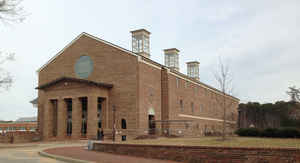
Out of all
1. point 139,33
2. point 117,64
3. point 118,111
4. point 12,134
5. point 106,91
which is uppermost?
point 139,33

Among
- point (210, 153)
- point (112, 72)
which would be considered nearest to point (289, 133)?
point (210, 153)

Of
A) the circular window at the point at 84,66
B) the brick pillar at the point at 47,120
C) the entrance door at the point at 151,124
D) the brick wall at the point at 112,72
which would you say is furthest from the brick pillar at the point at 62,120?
the entrance door at the point at 151,124

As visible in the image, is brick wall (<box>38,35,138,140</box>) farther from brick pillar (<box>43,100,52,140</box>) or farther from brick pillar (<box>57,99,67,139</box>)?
brick pillar (<box>57,99,67,139</box>)

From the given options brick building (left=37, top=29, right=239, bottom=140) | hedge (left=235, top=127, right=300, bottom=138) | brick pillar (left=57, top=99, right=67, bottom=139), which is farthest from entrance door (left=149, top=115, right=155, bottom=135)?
hedge (left=235, top=127, right=300, bottom=138)

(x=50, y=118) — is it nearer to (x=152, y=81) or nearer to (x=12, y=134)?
(x=12, y=134)

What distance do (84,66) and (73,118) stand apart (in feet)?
28.4

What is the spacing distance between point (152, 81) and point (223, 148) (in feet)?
93.9

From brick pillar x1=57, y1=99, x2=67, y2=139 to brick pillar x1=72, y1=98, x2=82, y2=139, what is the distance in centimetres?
217

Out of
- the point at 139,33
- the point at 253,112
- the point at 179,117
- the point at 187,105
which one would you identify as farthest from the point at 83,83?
the point at 253,112

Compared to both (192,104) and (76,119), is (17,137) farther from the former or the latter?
(192,104)

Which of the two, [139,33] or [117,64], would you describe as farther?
[139,33]

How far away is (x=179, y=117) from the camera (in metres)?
49.9

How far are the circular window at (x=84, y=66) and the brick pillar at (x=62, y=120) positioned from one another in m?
5.43

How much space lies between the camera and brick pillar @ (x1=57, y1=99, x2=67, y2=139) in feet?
130
